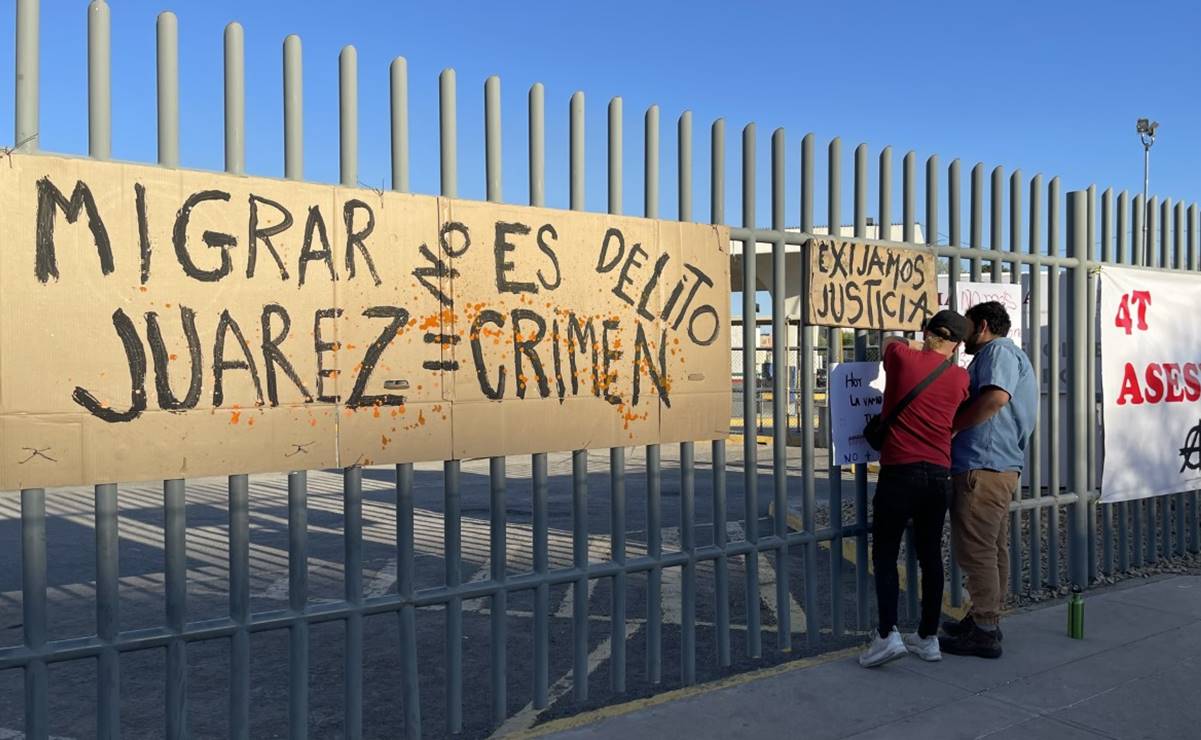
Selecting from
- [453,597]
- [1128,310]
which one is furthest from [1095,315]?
[453,597]

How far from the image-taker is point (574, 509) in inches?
165

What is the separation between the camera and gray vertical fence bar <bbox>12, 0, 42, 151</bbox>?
3043mm

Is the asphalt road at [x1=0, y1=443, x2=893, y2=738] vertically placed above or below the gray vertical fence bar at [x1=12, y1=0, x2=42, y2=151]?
below

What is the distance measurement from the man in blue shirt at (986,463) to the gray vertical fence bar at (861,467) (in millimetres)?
479

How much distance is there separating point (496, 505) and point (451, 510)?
0.20 m

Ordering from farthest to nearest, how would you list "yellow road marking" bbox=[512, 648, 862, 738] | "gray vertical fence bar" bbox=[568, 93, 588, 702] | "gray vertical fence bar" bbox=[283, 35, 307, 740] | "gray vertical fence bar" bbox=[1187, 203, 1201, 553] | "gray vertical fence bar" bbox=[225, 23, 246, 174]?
"gray vertical fence bar" bbox=[1187, 203, 1201, 553]
"gray vertical fence bar" bbox=[568, 93, 588, 702]
"yellow road marking" bbox=[512, 648, 862, 738]
"gray vertical fence bar" bbox=[283, 35, 307, 740]
"gray vertical fence bar" bbox=[225, 23, 246, 174]

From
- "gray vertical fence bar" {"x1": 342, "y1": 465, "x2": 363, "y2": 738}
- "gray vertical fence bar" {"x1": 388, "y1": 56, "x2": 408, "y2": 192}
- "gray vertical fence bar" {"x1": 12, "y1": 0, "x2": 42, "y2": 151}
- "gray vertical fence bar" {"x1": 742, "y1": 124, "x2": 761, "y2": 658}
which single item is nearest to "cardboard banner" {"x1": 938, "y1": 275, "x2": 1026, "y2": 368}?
"gray vertical fence bar" {"x1": 742, "y1": 124, "x2": 761, "y2": 658}

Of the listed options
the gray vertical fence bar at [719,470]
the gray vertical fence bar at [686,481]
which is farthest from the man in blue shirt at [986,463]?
the gray vertical fence bar at [686,481]

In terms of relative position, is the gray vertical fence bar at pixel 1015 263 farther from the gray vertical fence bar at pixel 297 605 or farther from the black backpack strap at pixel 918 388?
the gray vertical fence bar at pixel 297 605

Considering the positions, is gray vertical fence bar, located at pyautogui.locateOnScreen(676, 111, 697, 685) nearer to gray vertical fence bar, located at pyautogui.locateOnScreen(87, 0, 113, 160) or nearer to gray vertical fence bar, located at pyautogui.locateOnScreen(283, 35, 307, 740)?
gray vertical fence bar, located at pyautogui.locateOnScreen(283, 35, 307, 740)

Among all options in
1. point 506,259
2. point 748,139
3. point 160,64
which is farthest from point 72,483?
point 748,139

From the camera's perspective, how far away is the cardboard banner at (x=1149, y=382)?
6637mm

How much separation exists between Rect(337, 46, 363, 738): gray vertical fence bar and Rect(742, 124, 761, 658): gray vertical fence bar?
6.62ft

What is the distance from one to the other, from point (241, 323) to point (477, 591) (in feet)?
4.87
